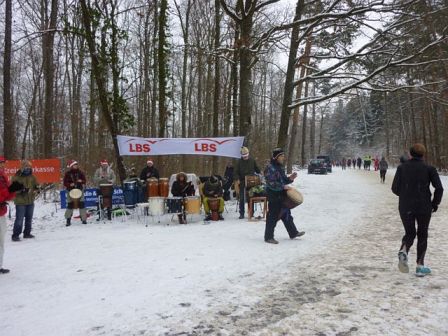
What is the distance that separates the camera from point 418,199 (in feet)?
18.7

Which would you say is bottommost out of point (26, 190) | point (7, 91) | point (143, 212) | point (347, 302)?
point (347, 302)

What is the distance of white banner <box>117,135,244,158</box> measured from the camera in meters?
12.3

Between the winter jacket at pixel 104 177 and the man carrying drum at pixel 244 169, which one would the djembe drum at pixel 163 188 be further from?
the man carrying drum at pixel 244 169

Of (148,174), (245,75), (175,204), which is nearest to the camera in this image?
(175,204)

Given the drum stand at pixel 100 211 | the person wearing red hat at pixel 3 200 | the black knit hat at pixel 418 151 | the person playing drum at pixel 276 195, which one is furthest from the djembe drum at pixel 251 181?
the person wearing red hat at pixel 3 200

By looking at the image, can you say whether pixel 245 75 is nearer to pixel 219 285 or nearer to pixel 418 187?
pixel 418 187

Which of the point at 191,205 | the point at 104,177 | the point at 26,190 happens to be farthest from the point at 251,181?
the point at 26,190

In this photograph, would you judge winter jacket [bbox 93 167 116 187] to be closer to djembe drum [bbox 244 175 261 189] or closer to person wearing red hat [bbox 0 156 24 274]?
djembe drum [bbox 244 175 261 189]

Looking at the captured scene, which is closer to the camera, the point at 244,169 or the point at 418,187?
the point at 418,187

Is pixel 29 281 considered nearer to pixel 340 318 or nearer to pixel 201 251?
pixel 201 251

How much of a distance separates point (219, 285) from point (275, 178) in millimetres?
3229

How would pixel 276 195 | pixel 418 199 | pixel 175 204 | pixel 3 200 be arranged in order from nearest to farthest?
pixel 418 199 < pixel 3 200 < pixel 276 195 < pixel 175 204

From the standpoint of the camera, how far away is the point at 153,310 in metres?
4.55

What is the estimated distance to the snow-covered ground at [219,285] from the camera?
418cm
